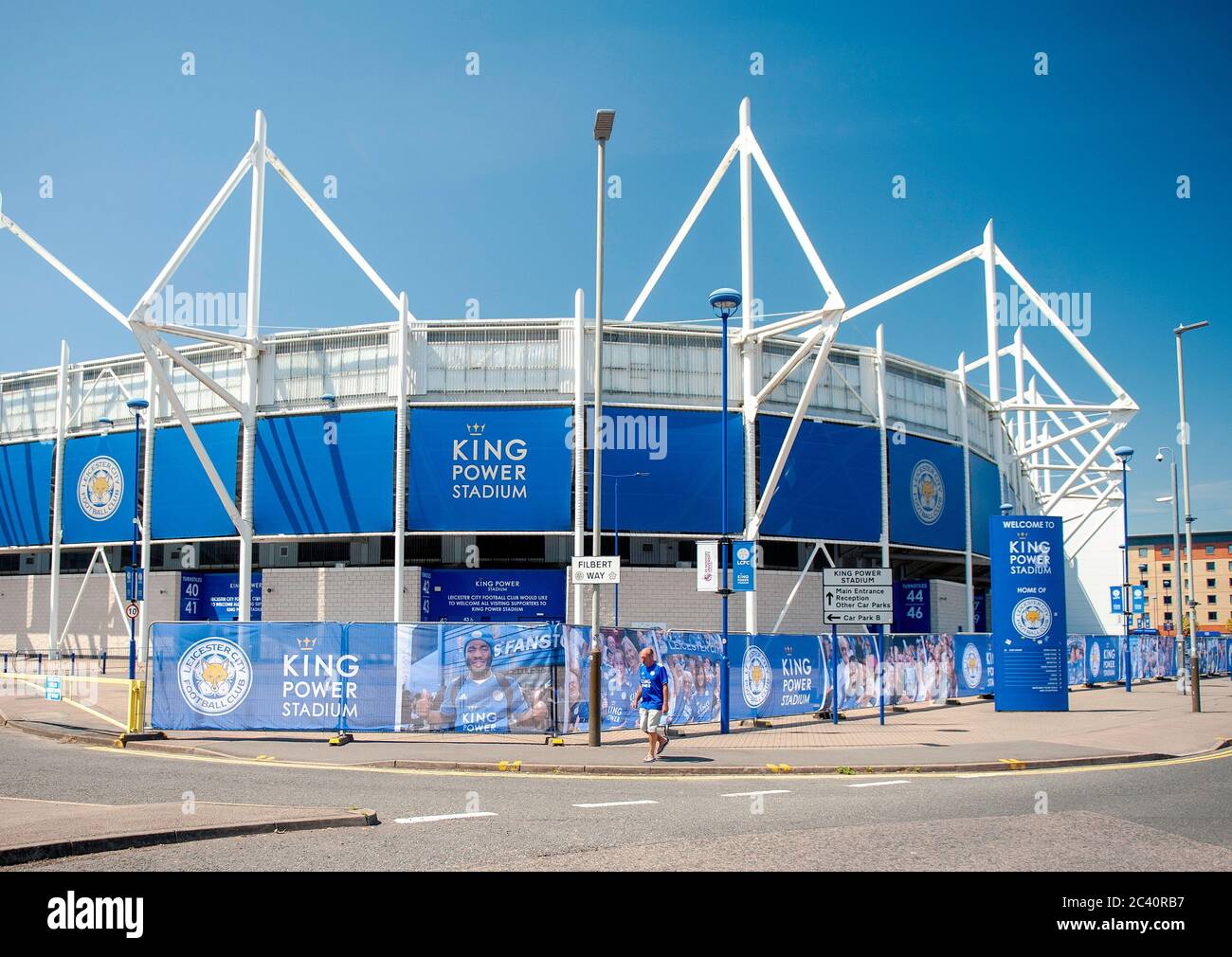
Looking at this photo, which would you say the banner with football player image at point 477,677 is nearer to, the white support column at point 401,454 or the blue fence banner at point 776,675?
the blue fence banner at point 776,675

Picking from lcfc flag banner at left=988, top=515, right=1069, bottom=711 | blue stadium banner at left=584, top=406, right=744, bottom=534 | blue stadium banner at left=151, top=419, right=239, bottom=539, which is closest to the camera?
lcfc flag banner at left=988, top=515, right=1069, bottom=711

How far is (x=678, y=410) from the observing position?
4053cm

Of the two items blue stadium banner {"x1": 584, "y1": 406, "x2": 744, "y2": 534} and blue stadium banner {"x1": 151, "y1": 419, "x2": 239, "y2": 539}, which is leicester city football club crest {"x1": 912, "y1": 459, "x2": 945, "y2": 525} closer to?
blue stadium banner {"x1": 584, "y1": 406, "x2": 744, "y2": 534}

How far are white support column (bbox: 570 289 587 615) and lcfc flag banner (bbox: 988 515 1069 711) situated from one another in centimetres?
1736

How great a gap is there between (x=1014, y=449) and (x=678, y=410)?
31.1 meters

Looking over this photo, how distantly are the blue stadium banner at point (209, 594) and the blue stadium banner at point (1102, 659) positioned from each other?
3418cm

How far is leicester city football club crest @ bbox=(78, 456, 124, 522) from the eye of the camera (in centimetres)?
4519

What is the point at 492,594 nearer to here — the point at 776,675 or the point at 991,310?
the point at 776,675

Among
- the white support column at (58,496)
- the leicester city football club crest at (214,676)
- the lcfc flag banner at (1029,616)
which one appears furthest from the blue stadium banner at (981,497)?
the white support column at (58,496)

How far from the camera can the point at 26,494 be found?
48.0 meters

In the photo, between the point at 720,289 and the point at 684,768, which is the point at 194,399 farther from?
the point at 684,768

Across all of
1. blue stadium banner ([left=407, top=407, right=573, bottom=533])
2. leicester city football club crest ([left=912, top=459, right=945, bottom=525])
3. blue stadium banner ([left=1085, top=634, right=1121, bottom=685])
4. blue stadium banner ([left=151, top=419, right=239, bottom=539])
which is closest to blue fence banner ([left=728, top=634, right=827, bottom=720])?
blue stadium banner ([left=407, top=407, right=573, bottom=533])

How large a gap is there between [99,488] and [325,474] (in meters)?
13.3

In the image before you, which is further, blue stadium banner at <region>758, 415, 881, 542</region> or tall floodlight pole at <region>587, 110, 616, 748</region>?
blue stadium banner at <region>758, 415, 881, 542</region>
